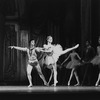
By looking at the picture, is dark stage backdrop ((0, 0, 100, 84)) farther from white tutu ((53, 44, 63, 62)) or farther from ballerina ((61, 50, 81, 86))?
white tutu ((53, 44, 63, 62))

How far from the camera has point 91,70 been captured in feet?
56.3

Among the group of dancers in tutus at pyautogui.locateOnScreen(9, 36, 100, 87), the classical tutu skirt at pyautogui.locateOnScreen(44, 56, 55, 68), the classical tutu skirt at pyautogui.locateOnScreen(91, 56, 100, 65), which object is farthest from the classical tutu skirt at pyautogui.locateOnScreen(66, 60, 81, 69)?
the classical tutu skirt at pyautogui.locateOnScreen(44, 56, 55, 68)

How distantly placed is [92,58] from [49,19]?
224 cm

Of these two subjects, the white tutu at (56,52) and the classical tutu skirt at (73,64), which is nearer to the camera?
the white tutu at (56,52)

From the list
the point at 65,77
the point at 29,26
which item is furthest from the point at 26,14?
the point at 65,77

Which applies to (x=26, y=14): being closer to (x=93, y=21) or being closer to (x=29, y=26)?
(x=29, y=26)

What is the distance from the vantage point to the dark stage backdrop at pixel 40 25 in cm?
1738

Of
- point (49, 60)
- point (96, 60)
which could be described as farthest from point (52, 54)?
point (96, 60)

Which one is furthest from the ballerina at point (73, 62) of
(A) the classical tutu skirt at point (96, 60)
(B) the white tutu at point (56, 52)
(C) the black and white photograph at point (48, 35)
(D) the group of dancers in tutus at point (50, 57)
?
(A) the classical tutu skirt at point (96, 60)

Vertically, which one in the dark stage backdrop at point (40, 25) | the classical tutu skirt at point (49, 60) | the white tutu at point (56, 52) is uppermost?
the dark stage backdrop at point (40, 25)

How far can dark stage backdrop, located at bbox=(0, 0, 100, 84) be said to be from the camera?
17.4 meters

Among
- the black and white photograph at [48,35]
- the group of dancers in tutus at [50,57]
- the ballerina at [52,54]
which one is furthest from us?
the black and white photograph at [48,35]

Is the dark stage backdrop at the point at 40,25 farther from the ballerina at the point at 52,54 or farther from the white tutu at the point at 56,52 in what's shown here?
the ballerina at the point at 52,54

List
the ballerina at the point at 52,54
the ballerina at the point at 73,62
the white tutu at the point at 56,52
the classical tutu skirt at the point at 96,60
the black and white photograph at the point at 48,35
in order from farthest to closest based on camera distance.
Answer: the black and white photograph at the point at 48,35
the ballerina at the point at 73,62
the white tutu at the point at 56,52
the classical tutu skirt at the point at 96,60
the ballerina at the point at 52,54
